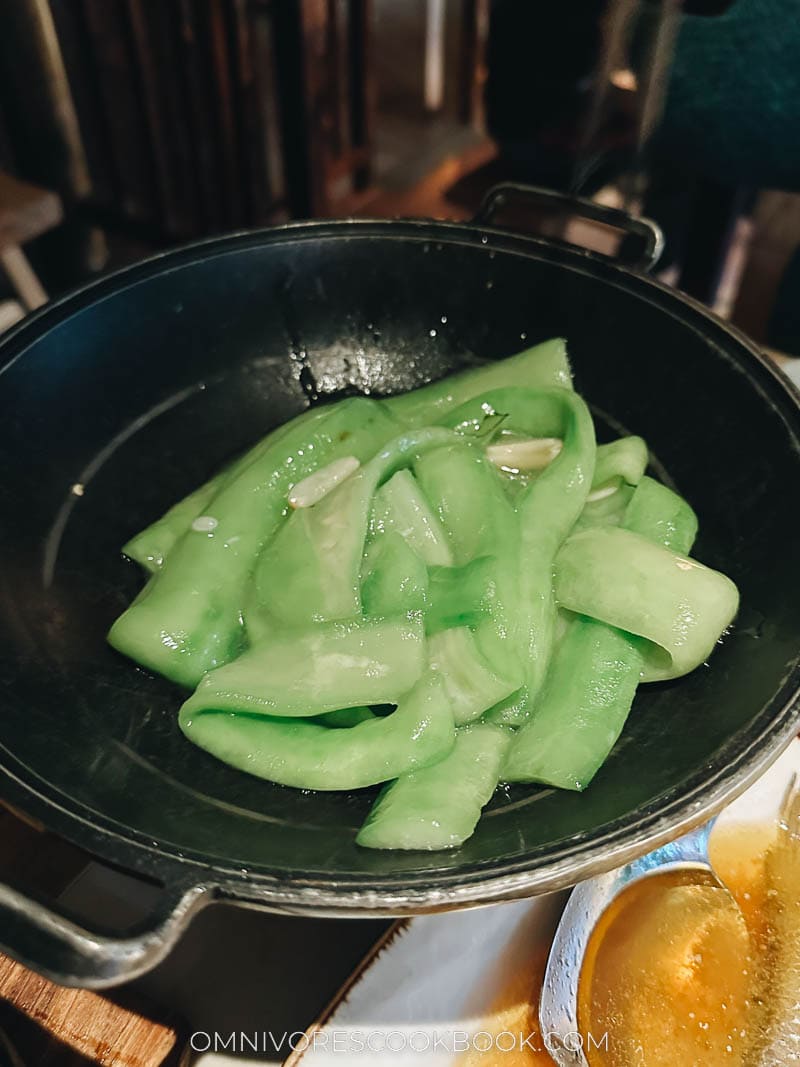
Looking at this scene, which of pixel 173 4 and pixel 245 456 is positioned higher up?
pixel 173 4

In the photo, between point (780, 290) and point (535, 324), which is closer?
point (535, 324)

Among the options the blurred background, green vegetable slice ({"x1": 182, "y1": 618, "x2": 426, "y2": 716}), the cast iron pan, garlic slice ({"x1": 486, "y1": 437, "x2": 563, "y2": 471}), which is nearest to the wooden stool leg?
the blurred background

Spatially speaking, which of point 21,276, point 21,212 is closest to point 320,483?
point 21,212

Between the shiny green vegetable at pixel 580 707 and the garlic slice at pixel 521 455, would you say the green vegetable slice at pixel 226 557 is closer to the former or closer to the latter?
the garlic slice at pixel 521 455

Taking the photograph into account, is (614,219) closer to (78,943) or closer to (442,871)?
(442,871)

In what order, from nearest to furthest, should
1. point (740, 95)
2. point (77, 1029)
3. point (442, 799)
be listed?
point (442, 799)
point (77, 1029)
point (740, 95)

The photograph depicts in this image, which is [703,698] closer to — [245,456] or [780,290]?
[245,456]

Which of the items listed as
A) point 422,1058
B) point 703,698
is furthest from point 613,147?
point 422,1058
